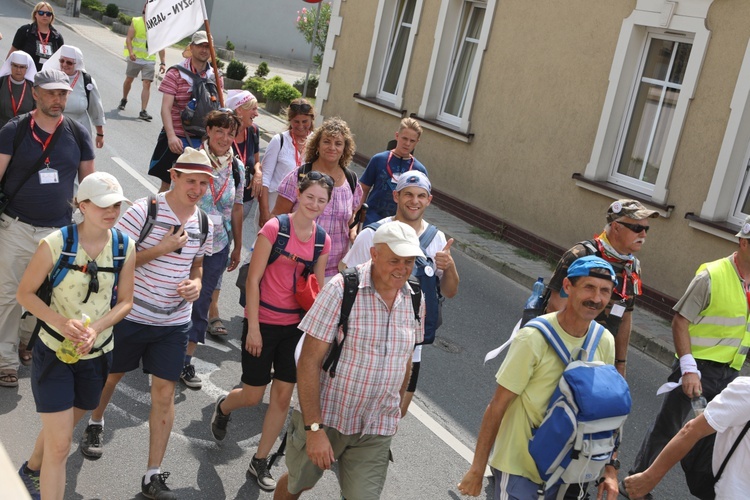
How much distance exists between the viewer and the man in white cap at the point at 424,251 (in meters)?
5.65

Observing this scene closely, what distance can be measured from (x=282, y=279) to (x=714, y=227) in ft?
22.3

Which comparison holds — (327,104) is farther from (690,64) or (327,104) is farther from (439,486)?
(439,486)

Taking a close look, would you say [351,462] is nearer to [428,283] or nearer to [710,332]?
[428,283]

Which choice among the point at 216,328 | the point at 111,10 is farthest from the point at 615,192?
the point at 111,10

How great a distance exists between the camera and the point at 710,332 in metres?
5.99

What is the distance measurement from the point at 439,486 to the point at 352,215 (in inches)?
86.8

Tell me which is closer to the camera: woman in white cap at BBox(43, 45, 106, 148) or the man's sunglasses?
the man's sunglasses

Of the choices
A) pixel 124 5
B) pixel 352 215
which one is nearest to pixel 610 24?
pixel 352 215

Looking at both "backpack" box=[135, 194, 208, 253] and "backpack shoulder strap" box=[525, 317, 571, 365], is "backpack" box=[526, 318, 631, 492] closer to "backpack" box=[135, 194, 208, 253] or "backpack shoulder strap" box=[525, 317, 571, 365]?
"backpack shoulder strap" box=[525, 317, 571, 365]

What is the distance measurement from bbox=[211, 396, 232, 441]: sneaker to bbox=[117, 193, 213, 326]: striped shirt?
2.82 feet

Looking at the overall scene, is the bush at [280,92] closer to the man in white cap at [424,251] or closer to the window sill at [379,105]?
the window sill at [379,105]

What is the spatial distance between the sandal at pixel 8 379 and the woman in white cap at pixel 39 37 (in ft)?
25.1

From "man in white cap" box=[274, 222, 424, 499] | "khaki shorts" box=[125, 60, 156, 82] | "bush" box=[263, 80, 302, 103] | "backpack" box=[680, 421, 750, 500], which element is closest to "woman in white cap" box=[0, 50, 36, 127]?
"man in white cap" box=[274, 222, 424, 499]

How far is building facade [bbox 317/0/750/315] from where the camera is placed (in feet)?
36.1
